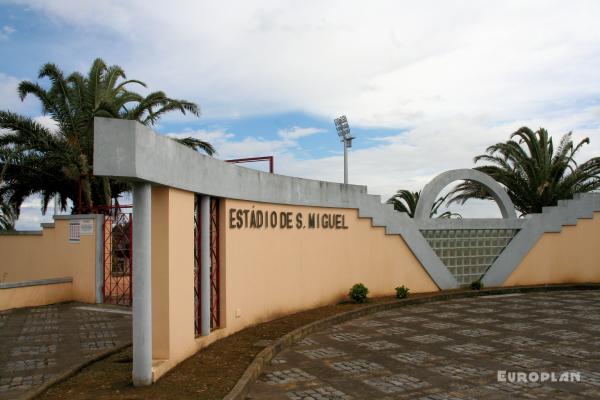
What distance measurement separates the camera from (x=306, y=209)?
12.2 metres

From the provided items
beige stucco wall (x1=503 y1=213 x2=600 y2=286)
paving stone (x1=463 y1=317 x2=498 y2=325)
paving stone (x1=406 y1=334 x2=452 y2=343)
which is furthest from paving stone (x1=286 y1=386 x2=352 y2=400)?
beige stucco wall (x1=503 y1=213 x2=600 y2=286)

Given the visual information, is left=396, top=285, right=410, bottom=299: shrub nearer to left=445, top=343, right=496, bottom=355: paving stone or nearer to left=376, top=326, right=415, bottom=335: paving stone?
left=376, top=326, right=415, bottom=335: paving stone

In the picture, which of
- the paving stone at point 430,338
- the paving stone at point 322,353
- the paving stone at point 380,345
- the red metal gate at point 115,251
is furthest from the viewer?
the red metal gate at point 115,251

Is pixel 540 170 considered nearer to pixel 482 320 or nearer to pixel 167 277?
pixel 482 320

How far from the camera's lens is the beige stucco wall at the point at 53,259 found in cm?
1381

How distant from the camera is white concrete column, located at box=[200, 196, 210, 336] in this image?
8.42m

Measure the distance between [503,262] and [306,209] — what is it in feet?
27.1

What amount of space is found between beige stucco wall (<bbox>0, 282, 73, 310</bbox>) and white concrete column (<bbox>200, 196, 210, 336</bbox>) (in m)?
7.23

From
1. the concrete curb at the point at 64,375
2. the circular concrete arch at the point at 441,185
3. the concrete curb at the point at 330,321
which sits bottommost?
the concrete curb at the point at 330,321

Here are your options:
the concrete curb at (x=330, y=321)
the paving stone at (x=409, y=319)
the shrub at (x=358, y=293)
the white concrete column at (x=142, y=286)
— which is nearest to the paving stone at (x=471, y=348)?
the paving stone at (x=409, y=319)

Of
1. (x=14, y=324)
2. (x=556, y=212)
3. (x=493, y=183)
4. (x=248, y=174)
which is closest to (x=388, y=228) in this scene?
(x=493, y=183)

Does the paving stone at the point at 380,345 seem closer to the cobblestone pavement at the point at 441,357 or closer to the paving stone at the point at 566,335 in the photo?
the cobblestone pavement at the point at 441,357

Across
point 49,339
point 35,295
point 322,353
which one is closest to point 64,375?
point 49,339

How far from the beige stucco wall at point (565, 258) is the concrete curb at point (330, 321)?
65 cm
